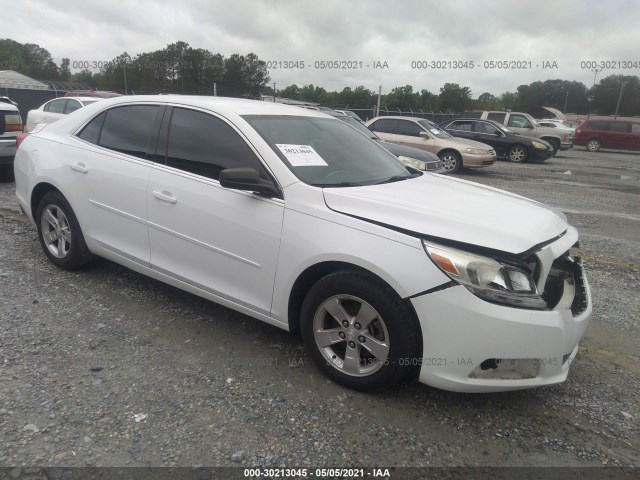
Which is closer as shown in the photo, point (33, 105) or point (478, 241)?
point (478, 241)

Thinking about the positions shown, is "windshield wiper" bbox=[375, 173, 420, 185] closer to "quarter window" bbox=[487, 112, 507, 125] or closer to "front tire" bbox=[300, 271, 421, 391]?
"front tire" bbox=[300, 271, 421, 391]

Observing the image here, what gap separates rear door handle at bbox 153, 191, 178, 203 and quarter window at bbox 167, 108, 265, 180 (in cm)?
21

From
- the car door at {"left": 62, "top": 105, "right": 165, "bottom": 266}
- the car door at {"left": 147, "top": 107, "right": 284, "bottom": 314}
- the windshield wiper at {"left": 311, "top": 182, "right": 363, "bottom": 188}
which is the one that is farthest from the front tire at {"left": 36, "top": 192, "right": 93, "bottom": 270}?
the windshield wiper at {"left": 311, "top": 182, "right": 363, "bottom": 188}

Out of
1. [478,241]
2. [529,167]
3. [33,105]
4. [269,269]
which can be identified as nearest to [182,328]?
[269,269]

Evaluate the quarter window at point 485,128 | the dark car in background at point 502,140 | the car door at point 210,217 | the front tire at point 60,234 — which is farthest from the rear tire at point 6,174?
the quarter window at point 485,128

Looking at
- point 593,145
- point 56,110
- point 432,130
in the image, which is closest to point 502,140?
point 432,130

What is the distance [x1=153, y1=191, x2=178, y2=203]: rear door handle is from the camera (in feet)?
10.9

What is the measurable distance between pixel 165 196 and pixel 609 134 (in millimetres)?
27355

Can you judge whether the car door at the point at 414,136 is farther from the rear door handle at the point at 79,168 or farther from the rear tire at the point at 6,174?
the rear door handle at the point at 79,168

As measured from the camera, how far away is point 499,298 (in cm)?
239

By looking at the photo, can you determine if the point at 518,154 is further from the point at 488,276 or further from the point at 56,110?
the point at 488,276

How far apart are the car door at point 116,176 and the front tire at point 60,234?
15 centimetres

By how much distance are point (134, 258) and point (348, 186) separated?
5.90ft

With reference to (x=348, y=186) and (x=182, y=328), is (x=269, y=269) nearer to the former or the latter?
(x=348, y=186)
